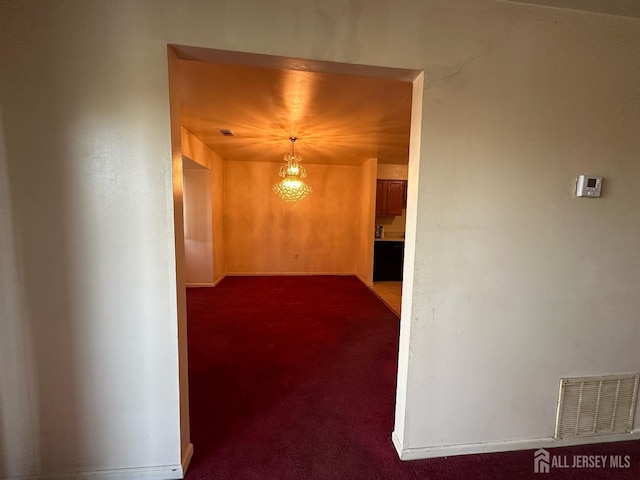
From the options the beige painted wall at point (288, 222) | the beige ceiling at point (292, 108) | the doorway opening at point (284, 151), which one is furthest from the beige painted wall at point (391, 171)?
the beige ceiling at point (292, 108)

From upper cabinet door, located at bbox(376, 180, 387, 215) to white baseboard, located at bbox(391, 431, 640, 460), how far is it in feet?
15.5

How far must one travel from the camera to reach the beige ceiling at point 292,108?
208 centimetres

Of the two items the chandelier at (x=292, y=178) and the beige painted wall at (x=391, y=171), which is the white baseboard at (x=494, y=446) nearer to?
the chandelier at (x=292, y=178)

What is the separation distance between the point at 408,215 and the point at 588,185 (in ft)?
3.33

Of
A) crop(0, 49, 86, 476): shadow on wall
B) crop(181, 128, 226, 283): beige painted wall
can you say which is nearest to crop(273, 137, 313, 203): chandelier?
crop(181, 128, 226, 283): beige painted wall

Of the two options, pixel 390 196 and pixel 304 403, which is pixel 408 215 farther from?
pixel 390 196

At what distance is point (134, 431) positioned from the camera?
1409 mm

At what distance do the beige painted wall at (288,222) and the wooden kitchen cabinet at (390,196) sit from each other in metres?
0.58

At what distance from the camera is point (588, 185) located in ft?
4.90

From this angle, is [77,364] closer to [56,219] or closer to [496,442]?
[56,219]

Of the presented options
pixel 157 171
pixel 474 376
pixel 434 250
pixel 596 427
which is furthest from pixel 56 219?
pixel 596 427

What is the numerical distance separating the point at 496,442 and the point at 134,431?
83.2 inches

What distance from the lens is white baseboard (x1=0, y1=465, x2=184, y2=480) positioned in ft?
4.51

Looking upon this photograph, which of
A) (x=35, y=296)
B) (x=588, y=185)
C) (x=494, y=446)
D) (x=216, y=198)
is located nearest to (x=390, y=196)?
(x=216, y=198)
